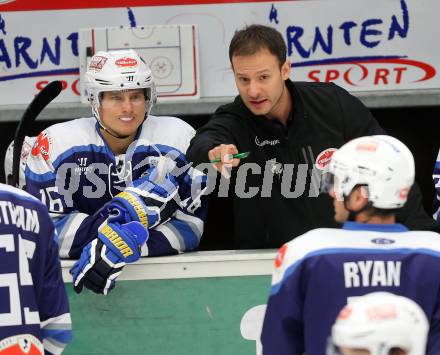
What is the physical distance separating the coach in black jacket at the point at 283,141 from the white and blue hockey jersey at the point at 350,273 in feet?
3.87

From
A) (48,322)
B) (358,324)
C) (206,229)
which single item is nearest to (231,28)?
(206,229)

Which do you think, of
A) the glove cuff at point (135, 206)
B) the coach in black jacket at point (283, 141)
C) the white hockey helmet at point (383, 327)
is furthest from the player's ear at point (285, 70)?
the white hockey helmet at point (383, 327)

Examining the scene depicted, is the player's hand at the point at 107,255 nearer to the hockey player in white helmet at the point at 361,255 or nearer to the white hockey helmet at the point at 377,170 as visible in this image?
the hockey player in white helmet at the point at 361,255

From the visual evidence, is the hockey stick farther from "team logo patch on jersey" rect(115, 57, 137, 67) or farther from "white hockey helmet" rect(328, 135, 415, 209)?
"white hockey helmet" rect(328, 135, 415, 209)

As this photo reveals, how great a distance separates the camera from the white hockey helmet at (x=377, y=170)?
3.71 meters

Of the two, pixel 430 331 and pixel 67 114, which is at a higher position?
pixel 67 114

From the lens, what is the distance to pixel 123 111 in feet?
16.8

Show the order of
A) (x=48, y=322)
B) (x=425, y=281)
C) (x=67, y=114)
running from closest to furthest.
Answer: (x=425, y=281), (x=48, y=322), (x=67, y=114)

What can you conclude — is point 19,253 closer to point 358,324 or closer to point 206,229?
point 358,324

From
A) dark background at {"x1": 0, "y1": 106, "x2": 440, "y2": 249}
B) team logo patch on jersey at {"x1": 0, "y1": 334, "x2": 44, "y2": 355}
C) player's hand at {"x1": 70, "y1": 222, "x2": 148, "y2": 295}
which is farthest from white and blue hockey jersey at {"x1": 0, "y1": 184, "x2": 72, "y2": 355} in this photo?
dark background at {"x1": 0, "y1": 106, "x2": 440, "y2": 249}

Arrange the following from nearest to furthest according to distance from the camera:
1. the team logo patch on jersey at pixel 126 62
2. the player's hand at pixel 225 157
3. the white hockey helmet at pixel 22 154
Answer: the player's hand at pixel 225 157, the team logo patch on jersey at pixel 126 62, the white hockey helmet at pixel 22 154

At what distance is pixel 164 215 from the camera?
5.03m

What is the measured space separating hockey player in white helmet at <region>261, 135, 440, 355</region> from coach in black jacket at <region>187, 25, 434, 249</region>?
1.16 m

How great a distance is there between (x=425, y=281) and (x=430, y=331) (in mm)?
158
